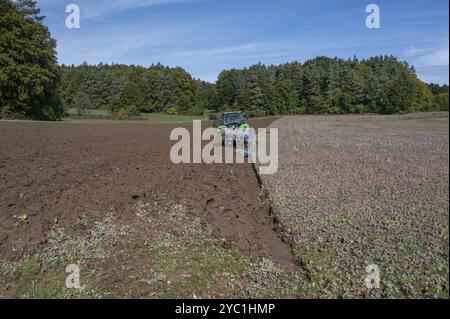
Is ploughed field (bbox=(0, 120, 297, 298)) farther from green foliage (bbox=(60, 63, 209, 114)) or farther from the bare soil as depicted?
green foliage (bbox=(60, 63, 209, 114))

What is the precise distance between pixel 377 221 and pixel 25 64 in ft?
207

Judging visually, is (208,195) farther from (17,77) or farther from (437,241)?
(17,77)

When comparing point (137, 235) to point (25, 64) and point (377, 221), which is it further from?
point (25, 64)

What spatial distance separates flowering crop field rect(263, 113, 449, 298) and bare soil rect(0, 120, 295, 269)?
0.56 meters

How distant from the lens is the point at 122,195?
10625 millimetres

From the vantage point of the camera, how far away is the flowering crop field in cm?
422

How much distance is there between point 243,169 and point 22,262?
9332 mm

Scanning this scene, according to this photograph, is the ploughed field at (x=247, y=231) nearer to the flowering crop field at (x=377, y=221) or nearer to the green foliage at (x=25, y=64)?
the flowering crop field at (x=377, y=221)

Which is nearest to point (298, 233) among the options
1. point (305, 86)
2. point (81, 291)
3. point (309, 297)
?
point (309, 297)

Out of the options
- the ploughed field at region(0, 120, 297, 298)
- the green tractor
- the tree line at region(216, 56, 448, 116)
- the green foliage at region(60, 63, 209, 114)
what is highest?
the green foliage at region(60, 63, 209, 114)

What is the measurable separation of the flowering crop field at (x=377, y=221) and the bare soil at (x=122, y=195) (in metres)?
0.56

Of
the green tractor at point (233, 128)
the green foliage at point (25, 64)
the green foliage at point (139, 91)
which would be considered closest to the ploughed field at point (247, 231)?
the green tractor at point (233, 128)

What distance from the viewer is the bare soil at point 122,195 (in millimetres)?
7512

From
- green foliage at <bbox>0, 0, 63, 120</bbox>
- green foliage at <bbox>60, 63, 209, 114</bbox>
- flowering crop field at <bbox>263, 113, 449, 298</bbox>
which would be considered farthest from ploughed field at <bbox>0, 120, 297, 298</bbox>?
green foliage at <bbox>60, 63, 209, 114</bbox>
